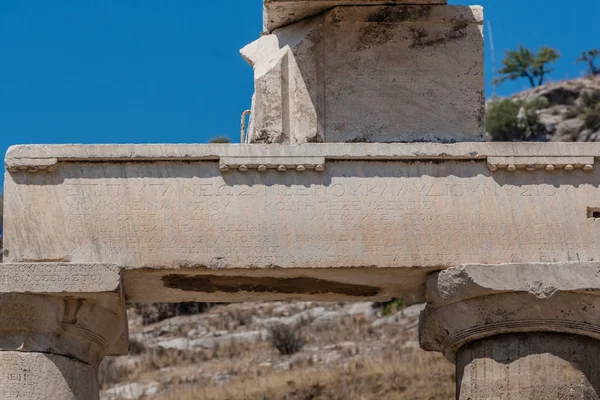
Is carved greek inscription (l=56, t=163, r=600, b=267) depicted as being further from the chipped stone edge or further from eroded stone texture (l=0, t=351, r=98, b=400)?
eroded stone texture (l=0, t=351, r=98, b=400)

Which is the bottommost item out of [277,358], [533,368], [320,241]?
[533,368]

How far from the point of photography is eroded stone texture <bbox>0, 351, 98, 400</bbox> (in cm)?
998

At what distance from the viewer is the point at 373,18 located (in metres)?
11.4

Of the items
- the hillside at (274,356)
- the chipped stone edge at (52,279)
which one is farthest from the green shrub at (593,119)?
the chipped stone edge at (52,279)

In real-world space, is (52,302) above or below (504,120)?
below

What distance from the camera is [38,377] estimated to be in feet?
33.0

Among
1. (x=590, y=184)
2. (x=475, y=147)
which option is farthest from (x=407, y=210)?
(x=590, y=184)

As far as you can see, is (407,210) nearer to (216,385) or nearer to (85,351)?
(85,351)

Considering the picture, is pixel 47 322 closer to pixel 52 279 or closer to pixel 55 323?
pixel 55 323

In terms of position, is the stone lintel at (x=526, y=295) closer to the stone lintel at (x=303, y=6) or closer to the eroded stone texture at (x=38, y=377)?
the stone lintel at (x=303, y=6)

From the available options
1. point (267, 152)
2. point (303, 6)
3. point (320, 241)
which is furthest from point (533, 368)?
point (303, 6)

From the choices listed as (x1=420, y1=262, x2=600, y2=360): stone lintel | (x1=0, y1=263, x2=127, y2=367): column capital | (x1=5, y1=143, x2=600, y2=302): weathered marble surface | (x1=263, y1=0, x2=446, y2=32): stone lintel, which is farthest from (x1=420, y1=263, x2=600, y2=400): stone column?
(x1=0, y1=263, x2=127, y2=367): column capital

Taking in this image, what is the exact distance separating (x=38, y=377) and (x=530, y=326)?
12.8ft

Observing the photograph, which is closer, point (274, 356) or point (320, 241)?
point (320, 241)
